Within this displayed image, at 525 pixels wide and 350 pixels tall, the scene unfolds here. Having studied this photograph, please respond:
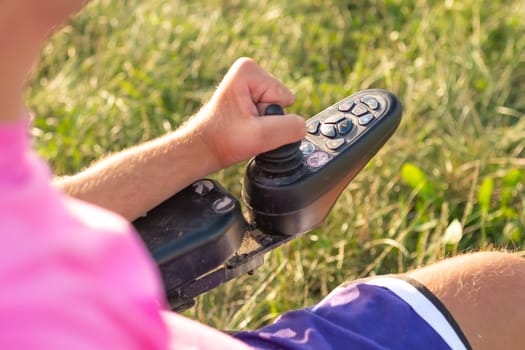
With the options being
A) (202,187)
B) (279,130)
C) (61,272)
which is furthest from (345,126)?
(61,272)

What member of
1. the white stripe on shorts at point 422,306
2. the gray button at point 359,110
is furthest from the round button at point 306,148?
the white stripe on shorts at point 422,306

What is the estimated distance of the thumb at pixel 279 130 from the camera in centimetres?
130

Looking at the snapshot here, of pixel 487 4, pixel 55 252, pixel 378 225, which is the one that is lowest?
pixel 378 225

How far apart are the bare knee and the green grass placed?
432mm

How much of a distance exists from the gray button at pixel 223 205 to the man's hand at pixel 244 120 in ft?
0.36

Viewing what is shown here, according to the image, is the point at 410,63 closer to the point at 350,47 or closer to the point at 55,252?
the point at 350,47

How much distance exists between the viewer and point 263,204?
1311 millimetres

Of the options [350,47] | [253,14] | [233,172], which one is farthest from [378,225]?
[253,14]

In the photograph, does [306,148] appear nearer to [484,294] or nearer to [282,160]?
[282,160]

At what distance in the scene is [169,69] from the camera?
2572 mm

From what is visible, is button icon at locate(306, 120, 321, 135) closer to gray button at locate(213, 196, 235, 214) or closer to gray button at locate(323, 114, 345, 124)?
gray button at locate(323, 114, 345, 124)

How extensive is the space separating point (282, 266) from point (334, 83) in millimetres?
804

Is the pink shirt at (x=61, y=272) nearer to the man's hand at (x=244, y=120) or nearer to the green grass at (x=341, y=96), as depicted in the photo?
the man's hand at (x=244, y=120)

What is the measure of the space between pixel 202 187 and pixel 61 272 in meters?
0.64
